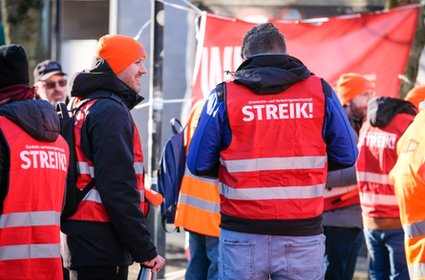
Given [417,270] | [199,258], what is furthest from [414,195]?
[199,258]

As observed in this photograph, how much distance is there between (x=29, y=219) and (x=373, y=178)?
146 inches

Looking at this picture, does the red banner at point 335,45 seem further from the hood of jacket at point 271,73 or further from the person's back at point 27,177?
Result: the person's back at point 27,177

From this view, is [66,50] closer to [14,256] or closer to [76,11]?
[76,11]

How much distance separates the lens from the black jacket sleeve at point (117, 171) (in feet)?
16.3

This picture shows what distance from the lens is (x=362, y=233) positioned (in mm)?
8031

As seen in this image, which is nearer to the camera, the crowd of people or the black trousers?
the crowd of people

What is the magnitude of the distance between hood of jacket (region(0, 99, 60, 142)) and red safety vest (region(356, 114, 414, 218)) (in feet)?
11.5

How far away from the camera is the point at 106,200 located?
498 centimetres

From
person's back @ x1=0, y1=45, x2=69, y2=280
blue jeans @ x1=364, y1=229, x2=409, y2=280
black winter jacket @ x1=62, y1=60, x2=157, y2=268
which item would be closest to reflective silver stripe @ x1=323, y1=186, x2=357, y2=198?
blue jeans @ x1=364, y1=229, x2=409, y2=280

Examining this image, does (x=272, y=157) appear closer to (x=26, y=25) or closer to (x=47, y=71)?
(x=47, y=71)

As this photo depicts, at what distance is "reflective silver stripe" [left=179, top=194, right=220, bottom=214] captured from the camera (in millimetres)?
7020

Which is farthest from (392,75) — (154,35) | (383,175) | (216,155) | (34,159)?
(34,159)

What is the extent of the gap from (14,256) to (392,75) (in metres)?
5.12

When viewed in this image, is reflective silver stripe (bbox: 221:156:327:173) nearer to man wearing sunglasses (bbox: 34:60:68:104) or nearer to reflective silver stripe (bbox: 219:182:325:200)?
reflective silver stripe (bbox: 219:182:325:200)
